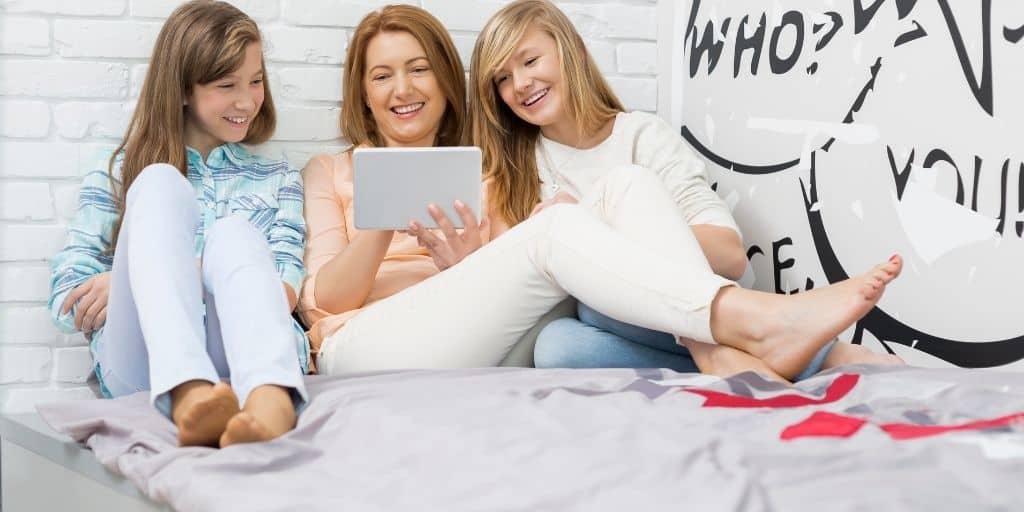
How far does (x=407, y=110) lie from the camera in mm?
2135

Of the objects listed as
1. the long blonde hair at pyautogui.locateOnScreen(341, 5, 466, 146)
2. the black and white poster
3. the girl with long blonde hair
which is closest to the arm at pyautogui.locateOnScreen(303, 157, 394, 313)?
the long blonde hair at pyautogui.locateOnScreen(341, 5, 466, 146)

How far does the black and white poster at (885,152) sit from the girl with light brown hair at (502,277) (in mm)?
332

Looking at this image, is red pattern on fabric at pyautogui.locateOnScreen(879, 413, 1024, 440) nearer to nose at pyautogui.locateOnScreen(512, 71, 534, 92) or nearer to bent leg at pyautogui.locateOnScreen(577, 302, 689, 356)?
bent leg at pyautogui.locateOnScreen(577, 302, 689, 356)

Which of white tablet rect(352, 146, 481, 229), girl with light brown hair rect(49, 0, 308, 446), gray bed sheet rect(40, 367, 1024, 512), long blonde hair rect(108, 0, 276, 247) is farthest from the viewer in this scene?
long blonde hair rect(108, 0, 276, 247)

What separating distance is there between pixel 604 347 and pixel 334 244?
2.16 ft

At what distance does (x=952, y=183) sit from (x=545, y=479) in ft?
3.22

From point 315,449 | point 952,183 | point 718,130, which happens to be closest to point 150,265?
point 315,449

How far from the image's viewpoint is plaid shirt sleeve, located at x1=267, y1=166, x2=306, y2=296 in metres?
1.94

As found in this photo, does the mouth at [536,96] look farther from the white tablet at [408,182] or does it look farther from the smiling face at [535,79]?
the white tablet at [408,182]

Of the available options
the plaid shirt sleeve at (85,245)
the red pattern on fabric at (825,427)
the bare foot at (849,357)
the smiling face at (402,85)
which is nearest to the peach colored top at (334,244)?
the smiling face at (402,85)

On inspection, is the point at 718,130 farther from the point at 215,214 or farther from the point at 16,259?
the point at 16,259

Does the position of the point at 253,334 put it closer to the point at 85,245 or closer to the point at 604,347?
the point at 604,347

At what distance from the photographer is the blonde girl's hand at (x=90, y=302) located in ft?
5.82

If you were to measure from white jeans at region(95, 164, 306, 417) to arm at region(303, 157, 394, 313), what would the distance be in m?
0.39
